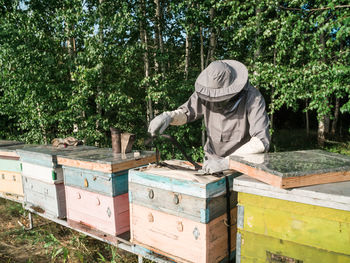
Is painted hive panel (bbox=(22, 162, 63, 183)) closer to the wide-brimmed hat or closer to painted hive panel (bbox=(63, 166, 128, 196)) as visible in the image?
painted hive panel (bbox=(63, 166, 128, 196))

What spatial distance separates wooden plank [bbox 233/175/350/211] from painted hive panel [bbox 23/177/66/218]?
7.29 feet

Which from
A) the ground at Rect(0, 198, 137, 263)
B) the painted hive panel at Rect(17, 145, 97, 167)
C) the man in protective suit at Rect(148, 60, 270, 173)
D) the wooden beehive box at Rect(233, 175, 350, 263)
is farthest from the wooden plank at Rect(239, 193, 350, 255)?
the painted hive panel at Rect(17, 145, 97, 167)

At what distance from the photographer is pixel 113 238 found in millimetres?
2195

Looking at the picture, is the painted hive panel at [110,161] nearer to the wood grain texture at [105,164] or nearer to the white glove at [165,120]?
the wood grain texture at [105,164]

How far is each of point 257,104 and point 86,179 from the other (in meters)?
1.74

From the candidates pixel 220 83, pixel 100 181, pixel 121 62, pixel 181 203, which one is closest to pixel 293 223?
pixel 181 203

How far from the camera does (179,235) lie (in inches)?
66.0

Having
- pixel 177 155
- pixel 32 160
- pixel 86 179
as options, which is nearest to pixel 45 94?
pixel 32 160

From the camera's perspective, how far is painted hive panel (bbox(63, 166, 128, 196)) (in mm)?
2137

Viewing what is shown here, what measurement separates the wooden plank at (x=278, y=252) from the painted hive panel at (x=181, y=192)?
0.83 ft

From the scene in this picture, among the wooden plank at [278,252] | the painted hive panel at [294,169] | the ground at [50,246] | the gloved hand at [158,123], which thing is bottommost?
the ground at [50,246]

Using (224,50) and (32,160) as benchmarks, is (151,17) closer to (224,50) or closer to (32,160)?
(224,50)

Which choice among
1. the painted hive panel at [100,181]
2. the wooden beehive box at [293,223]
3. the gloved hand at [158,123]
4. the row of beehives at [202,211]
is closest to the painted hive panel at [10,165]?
the row of beehives at [202,211]

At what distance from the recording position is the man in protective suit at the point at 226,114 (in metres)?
1.81
